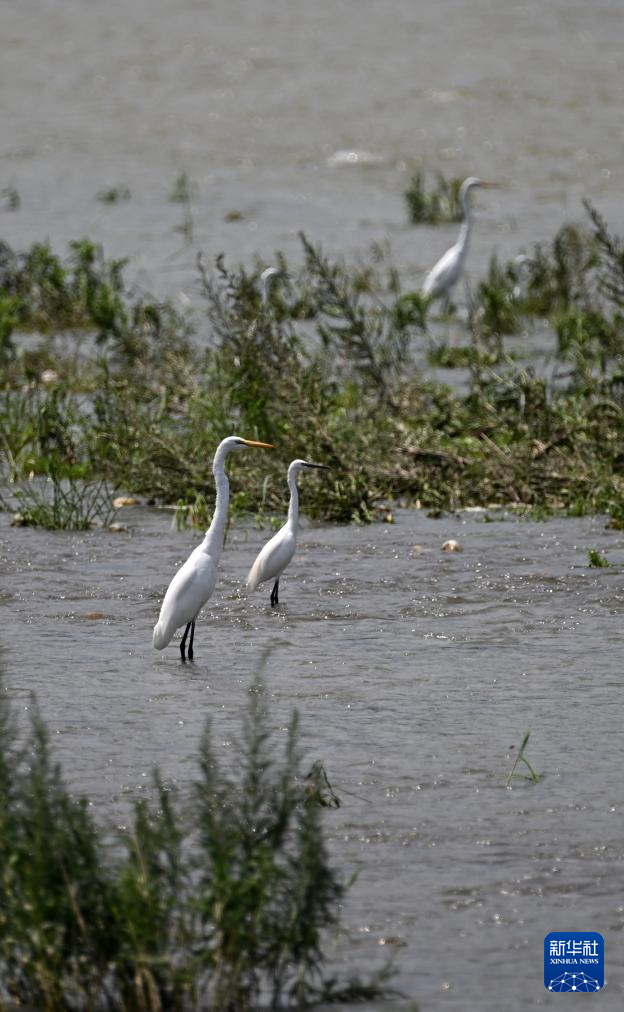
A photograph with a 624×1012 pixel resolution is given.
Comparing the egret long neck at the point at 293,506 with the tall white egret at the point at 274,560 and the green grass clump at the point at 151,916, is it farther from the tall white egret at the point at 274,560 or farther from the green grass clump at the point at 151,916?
the green grass clump at the point at 151,916

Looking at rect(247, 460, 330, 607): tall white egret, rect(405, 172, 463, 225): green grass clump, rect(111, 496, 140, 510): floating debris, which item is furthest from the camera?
rect(405, 172, 463, 225): green grass clump

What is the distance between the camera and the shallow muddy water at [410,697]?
4504 mm

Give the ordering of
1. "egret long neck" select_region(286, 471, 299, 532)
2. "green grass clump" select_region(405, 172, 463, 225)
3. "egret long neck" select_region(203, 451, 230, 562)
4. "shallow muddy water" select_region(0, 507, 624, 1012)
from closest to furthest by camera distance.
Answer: "shallow muddy water" select_region(0, 507, 624, 1012)
"egret long neck" select_region(203, 451, 230, 562)
"egret long neck" select_region(286, 471, 299, 532)
"green grass clump" select_region(405, 172, 463, 225)

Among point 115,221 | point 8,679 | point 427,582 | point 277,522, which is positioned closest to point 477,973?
point 8,679

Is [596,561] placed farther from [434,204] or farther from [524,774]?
[434,204]

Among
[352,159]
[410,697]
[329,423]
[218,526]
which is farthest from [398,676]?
[352,159]

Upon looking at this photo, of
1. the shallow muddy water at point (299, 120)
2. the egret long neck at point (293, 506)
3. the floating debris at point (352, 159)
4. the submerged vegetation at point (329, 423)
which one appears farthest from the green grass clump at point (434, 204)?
the egret long neck at point (293, 506)

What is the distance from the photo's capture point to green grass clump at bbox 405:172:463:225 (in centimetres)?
1862

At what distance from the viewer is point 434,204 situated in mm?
18828

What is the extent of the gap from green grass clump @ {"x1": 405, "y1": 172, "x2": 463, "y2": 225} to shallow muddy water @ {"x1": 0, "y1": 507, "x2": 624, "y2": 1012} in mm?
9670

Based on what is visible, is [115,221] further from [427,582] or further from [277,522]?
[427,582]

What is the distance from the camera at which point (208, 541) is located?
23.4 feet

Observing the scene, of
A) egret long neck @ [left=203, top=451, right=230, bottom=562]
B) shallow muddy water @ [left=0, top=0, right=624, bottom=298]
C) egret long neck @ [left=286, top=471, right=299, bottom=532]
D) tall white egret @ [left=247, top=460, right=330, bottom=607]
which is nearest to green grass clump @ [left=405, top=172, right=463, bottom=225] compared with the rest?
shallow muddy water @ [left=0, top=0, right=624, bottom=298]

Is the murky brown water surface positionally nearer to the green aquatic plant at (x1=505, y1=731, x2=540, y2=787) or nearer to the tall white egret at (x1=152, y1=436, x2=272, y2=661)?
the green aquatic plant at (x1=505, y1=731, x2=540, y2=787)
